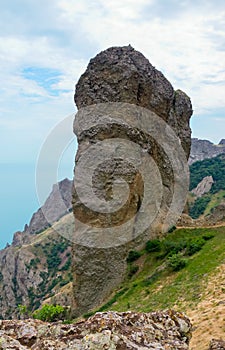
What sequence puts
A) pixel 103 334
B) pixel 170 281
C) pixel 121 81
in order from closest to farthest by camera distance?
pixel 103 334 < pixel 170 281 < pixel 121 81

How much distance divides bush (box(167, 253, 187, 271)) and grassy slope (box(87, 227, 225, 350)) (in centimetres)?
32

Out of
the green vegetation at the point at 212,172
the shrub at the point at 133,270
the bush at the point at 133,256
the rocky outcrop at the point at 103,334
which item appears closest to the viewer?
the rocky outcrop at the point at 103,334

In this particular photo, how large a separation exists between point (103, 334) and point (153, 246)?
968 inches

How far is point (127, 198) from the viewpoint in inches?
1153

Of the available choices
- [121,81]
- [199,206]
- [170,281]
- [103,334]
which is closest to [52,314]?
[170,281]

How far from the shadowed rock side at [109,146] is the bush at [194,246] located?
3990 millimetres

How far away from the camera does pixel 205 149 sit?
182250 millimetres

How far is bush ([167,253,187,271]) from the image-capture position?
2486cm

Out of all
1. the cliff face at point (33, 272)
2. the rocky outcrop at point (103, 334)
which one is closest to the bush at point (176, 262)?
the rocky outcrop at point (103, 334)

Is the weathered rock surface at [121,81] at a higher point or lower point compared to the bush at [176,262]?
higher

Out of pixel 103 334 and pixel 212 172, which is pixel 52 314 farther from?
pixel 212 172

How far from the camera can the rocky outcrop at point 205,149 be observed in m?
176

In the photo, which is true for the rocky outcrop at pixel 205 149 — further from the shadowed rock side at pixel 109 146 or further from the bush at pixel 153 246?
the bush at pixel 153 246

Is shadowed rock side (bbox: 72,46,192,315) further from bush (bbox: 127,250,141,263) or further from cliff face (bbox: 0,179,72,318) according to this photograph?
cliff face (bbox: 0,179,72,318)
